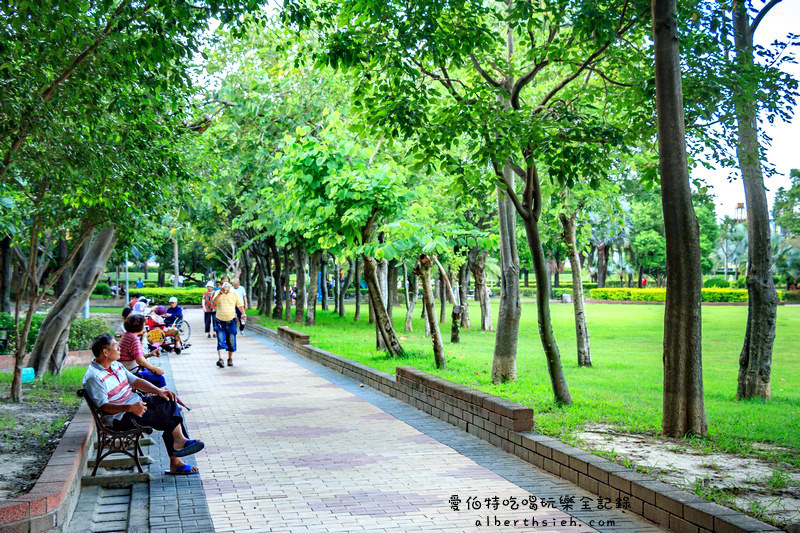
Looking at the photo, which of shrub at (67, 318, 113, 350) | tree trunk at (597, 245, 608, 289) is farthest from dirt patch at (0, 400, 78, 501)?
tree trunk at (597, 245, 608, 289)

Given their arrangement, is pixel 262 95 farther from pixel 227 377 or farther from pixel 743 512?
pixel 743 512

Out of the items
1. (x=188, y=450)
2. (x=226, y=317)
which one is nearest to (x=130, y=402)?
(x=188, y=450)

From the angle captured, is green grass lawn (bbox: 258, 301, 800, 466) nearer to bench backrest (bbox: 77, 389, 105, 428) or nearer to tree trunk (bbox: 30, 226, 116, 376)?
bench backrest (bbox: 77, 389, 105, 428)

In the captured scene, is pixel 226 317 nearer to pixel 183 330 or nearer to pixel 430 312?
pixel 430 312

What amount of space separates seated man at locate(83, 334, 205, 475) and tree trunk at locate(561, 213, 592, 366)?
34.4 feet

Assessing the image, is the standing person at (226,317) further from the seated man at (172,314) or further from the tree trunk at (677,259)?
the tree trunk at (677,259)

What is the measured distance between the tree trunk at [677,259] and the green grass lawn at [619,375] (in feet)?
1.29

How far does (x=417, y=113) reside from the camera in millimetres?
9547

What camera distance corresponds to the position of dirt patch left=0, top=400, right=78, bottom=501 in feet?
20.7

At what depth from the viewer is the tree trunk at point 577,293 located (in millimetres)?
16172

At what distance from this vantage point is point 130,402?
7078 mm

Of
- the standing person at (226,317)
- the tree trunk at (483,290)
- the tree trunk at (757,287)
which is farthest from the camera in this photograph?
the tree trunk at (483,290)

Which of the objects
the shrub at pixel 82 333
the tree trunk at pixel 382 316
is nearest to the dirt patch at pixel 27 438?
the tree trunk at pixel 382 316

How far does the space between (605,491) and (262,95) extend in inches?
505
